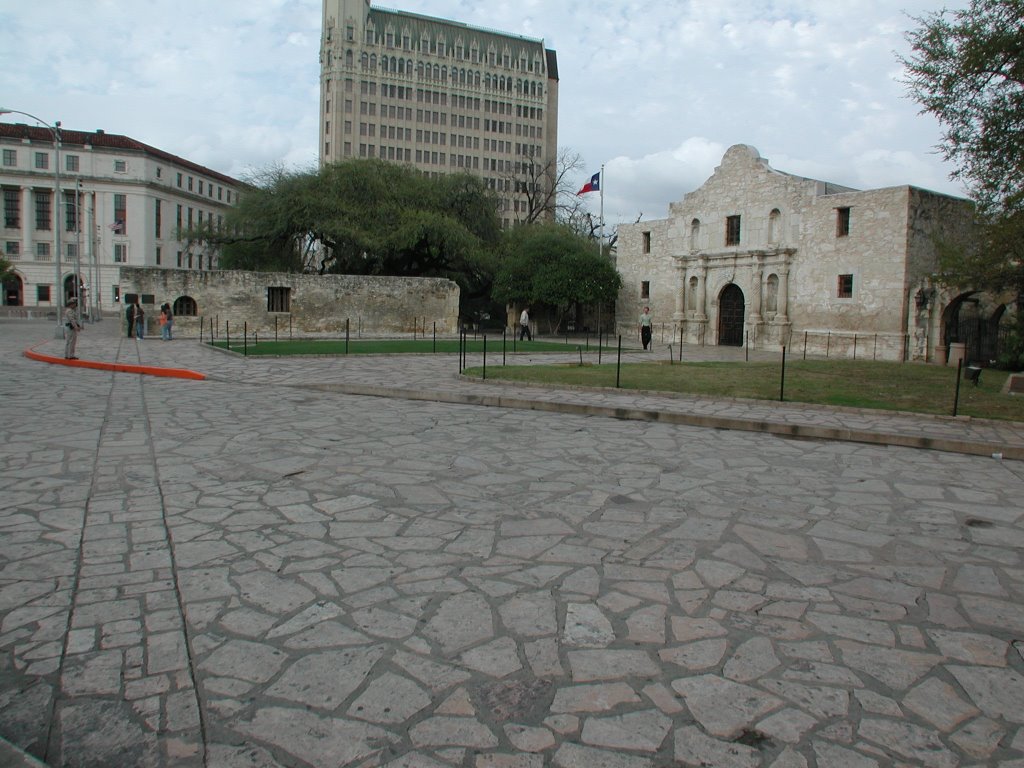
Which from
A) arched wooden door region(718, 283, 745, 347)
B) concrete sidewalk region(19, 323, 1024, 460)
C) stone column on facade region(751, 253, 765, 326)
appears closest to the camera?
concrete sidewalk region(19, 323, 1024, 460)

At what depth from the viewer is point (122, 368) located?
16.8 meters

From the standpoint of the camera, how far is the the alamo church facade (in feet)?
95.6

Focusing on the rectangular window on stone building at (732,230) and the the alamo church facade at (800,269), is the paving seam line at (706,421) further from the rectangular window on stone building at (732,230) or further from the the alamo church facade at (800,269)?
the rectangular window on stone building at (732,230)

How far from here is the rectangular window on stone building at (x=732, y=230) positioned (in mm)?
35844

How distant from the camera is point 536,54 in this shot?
11025 cm

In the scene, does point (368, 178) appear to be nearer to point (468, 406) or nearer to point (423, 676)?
point (468, 406)

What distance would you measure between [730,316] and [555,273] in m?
8.84

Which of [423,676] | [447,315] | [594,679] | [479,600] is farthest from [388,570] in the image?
[447,315]

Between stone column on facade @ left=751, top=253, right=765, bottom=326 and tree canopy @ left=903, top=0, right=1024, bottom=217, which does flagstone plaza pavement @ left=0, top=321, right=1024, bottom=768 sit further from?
stone column on facade @ left=751, top=253, right=765, bottom=326

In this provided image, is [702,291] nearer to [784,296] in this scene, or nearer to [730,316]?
[730,316]

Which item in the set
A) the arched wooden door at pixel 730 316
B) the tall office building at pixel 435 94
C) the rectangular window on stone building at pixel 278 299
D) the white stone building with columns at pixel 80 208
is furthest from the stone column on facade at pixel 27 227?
the arched wooden door at pixel 730 316

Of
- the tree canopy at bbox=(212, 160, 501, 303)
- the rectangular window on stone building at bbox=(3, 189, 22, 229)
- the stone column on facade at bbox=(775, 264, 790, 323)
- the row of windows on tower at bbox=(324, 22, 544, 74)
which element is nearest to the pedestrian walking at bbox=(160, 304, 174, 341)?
the tree canopy at bbox=(212, 160, 501, 303)

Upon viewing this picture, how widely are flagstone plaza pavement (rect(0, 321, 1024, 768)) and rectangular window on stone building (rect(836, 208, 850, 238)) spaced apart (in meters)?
25.8

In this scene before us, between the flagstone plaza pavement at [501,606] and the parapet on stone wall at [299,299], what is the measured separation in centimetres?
2371
